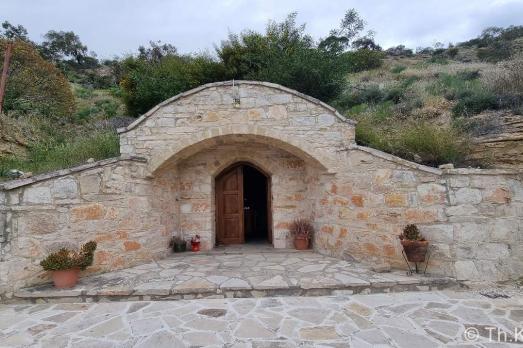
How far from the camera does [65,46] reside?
2273 cm

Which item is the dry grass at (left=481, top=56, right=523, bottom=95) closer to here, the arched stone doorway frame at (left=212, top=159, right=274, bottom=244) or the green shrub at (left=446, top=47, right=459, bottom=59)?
the arched stone doorway frame at (left=212, top=159, right=274, bottom=244)

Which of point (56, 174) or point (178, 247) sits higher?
point (56, 174)

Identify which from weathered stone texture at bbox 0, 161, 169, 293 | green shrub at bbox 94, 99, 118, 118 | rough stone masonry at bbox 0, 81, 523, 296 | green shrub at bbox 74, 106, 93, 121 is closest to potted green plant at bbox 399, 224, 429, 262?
rough stone masonry at bbox 0, 81, 523, 296

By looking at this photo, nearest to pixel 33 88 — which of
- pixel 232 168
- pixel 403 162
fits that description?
pixel 232 168

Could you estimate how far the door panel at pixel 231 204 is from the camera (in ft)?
24.2

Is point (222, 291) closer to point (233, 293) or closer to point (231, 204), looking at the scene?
point (233, 293)

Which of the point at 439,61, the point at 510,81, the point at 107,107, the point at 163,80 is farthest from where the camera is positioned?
the point at 439,61

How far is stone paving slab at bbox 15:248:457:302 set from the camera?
157 inches

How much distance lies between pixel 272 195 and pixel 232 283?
283 centimetres

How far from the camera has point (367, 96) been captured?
10.1 meters

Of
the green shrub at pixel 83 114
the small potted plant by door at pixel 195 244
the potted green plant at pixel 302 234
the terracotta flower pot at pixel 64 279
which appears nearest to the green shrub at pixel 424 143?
the potted green plant at pixel 302 234

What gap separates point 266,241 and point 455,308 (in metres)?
4.63

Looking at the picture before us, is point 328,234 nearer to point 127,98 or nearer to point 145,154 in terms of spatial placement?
point 145,154

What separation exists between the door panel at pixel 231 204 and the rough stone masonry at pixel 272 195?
545mm
